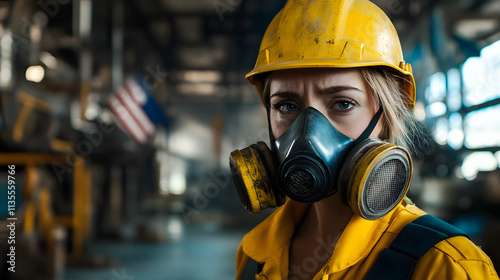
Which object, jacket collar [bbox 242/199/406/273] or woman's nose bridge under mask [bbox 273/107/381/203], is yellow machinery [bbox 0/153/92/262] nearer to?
jacket collar [bbox 242/199/406/273]

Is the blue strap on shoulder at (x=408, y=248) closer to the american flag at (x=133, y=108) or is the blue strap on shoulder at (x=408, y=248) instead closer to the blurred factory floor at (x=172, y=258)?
the blurred factory floor at (x=172, y=258)

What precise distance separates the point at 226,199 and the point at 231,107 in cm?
336

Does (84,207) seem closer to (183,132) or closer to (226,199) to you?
(226,199)

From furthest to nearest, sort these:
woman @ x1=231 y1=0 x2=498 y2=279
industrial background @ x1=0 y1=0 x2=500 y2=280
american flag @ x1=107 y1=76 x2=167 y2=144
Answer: american flag @ x1=107 y1=76 x2=167 y2=144
industrial background @ x1=0 y1=0 x2=500 y2=280
woman @ x1=231 y1=0 x2=498 y2=279

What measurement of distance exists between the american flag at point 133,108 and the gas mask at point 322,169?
572 centimetres

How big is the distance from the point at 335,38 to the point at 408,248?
60 cm

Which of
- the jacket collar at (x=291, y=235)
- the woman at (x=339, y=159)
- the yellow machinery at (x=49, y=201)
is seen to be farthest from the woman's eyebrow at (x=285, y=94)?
the yellow machinery at (x=49, y=201)

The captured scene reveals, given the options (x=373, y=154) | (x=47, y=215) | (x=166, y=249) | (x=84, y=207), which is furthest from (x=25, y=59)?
(x=373, y=154)

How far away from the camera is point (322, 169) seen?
1046 mm

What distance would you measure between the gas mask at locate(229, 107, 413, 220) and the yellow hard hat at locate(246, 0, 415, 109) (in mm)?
158

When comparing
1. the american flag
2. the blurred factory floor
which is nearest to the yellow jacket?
the blurred factory floor

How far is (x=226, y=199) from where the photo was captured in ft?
39.9

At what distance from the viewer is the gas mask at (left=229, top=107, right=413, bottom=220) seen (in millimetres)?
986

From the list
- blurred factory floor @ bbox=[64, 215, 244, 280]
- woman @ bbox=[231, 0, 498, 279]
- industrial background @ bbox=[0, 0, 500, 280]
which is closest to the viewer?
woman @ bbox=[231, 0, 498, 279]
